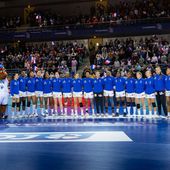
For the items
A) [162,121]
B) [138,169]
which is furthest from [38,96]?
[138,169]

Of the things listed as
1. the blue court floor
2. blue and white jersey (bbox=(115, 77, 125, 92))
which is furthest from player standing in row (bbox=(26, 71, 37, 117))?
blue and white jersey (bbox=(115, 77, 125, 92))

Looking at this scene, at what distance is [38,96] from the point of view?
13.5 meters

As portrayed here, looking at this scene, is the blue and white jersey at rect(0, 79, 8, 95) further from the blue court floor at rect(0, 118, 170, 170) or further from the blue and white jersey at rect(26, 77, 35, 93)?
the blue court floor at rect(0, 118, 170, 170)

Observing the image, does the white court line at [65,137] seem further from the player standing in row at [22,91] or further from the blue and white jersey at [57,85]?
the player standing in row at [22,91]

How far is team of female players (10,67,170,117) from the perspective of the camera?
39.9 ft

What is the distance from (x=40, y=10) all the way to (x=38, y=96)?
69.3 feet

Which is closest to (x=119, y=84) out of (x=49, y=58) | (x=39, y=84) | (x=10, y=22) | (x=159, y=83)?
(x=159, y=83)

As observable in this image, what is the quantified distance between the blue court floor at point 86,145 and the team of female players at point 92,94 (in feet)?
4.14

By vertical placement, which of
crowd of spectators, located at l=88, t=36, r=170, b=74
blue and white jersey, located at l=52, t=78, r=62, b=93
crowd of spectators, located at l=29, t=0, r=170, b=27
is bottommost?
blue and white jersey, located at l=52, t=78, r=62, b=93

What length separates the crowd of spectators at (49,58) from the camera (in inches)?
910

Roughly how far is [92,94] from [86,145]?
5.36 m

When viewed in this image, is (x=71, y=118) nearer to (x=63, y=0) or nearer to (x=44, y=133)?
(x=44, y=133)

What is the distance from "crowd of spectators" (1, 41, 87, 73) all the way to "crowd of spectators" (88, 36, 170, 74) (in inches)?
60.6

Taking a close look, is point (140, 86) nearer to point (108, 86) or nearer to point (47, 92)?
point (108, 86)
